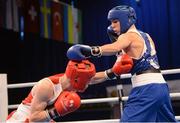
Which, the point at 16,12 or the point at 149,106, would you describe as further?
the point at 16,12

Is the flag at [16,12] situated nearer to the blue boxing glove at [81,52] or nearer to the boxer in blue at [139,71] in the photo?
the boxer in blue at [139,71]

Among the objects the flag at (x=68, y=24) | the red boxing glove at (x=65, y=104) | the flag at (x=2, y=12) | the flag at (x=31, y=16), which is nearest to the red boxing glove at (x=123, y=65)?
the red boxing glove at (x=65, y=104)

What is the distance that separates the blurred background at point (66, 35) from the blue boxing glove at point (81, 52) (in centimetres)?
356

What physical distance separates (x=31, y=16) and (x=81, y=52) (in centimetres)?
390

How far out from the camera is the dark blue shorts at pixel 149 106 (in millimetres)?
2088

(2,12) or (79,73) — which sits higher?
(2,12)

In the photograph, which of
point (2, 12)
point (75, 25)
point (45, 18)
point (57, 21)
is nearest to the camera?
point (2, 12)

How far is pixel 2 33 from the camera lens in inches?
240

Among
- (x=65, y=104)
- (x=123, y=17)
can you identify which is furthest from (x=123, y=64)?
(x=65, y=104)

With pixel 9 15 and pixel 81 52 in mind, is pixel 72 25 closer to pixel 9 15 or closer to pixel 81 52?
pixel 9 15

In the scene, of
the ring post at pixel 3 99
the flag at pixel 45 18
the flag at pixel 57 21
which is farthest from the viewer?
the flag at pixel 57 21

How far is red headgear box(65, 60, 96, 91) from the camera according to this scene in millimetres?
→ 2062

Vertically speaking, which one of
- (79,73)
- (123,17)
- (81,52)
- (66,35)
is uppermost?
(66,35)

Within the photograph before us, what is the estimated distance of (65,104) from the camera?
6.56 feet
